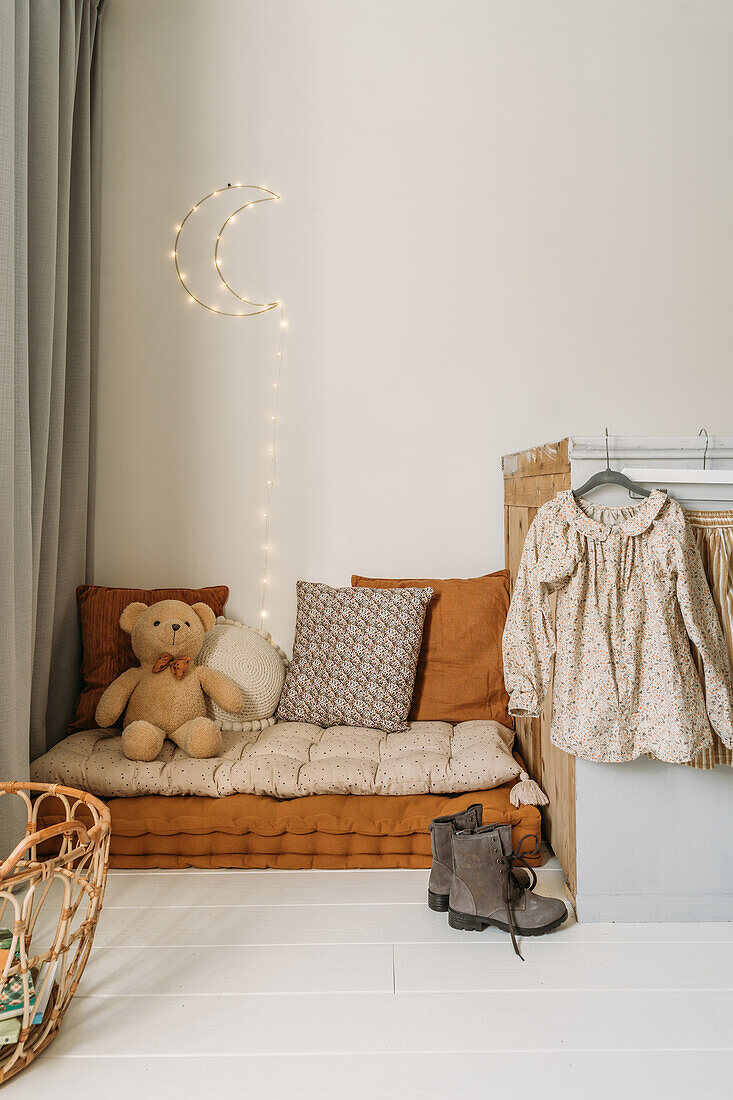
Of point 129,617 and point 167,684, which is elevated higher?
point 129,617

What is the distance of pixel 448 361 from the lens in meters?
2.60

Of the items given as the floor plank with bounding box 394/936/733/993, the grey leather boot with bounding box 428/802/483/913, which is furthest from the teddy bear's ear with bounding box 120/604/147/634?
the floor plank with bounding box 394/936/733/993

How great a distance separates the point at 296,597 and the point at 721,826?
4.54 ft

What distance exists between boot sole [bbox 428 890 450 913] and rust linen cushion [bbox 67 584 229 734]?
114 cm

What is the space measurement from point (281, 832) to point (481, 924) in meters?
0.53

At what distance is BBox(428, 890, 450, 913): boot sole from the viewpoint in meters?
1.71

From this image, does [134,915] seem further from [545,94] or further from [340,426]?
[545,94]

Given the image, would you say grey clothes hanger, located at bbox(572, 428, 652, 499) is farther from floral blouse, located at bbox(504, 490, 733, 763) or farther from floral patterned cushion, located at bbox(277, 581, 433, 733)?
floral patterned cushion, located at bbox(277, 581, 433, 733)

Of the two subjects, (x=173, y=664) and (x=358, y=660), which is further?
(x=358, y=660)

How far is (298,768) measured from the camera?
6.66 ft

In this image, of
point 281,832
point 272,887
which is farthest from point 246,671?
point 272,887

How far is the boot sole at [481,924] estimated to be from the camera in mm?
1606

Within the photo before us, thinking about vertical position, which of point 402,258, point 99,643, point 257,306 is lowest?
point 99,643

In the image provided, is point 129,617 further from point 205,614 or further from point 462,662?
point 462,662
